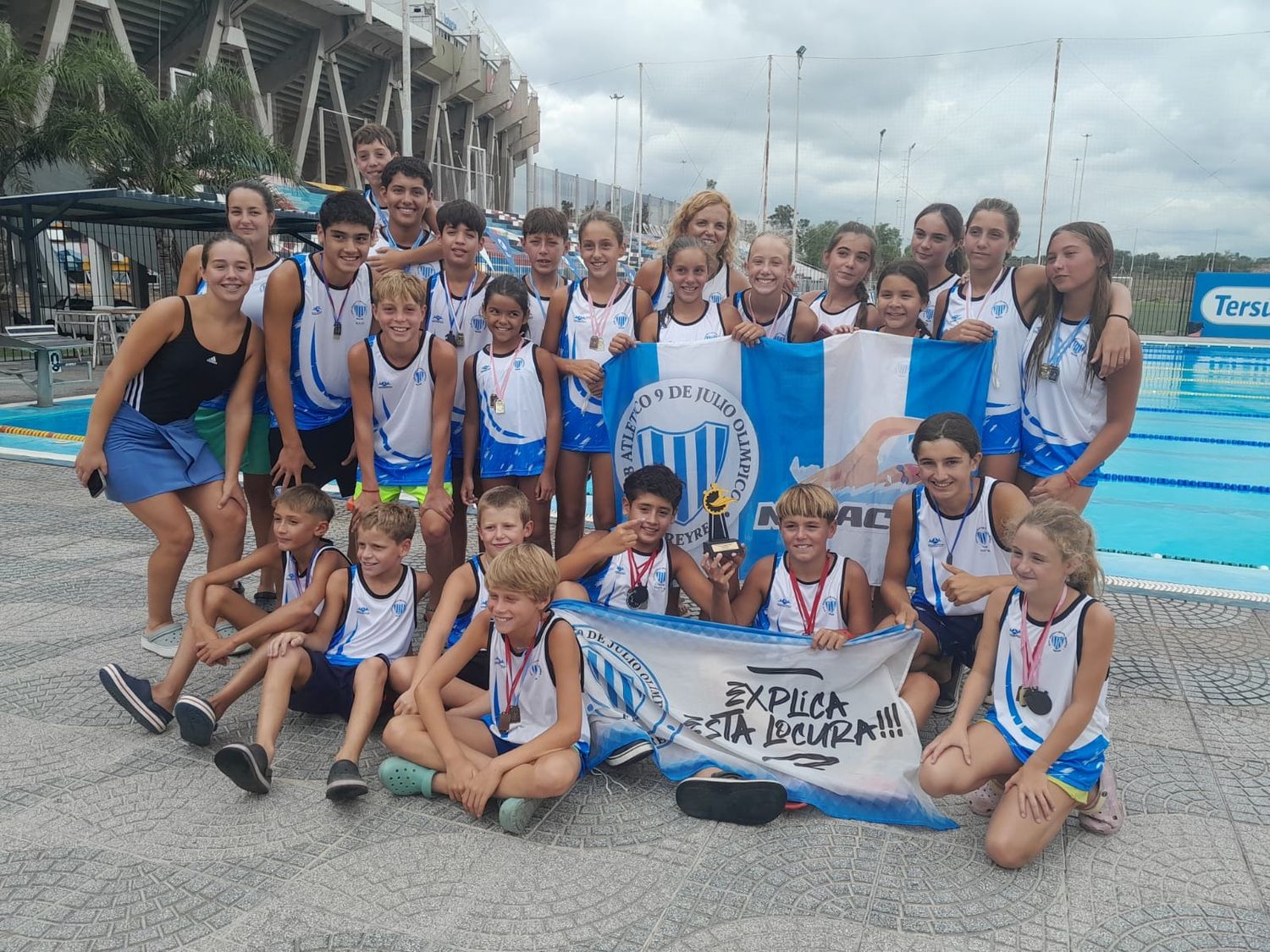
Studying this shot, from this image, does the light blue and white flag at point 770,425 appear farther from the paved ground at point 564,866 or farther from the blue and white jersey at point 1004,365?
the paved ground at point 564,866

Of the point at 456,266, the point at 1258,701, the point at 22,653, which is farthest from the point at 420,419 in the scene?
the point at 1258,701

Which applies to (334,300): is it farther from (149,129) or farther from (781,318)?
(149,129)

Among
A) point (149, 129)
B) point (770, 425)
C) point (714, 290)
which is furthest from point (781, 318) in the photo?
point (149, 129)

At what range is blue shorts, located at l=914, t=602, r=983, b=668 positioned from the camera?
3.71 meters

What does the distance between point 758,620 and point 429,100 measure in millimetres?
41169

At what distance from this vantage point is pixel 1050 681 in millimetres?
2955

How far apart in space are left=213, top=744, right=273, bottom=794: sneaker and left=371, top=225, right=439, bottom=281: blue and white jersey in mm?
2753

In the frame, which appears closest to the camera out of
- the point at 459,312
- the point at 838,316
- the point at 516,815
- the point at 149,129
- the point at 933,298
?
the point at 516,815

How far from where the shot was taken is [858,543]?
4.39 m

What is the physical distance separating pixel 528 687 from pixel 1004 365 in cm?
269

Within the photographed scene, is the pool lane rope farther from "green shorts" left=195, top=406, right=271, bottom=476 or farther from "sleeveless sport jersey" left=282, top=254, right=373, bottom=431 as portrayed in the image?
"sleeveless sport jersey" left=282, top=254, right=373, bottom=431

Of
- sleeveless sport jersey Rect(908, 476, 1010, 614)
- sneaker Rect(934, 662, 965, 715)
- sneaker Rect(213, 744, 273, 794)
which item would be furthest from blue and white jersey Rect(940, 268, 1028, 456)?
sneaker Rect(213, 744, 273, 794)

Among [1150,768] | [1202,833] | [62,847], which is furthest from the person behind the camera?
[1150,768]

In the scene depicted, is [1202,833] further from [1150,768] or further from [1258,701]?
[1258,701]
